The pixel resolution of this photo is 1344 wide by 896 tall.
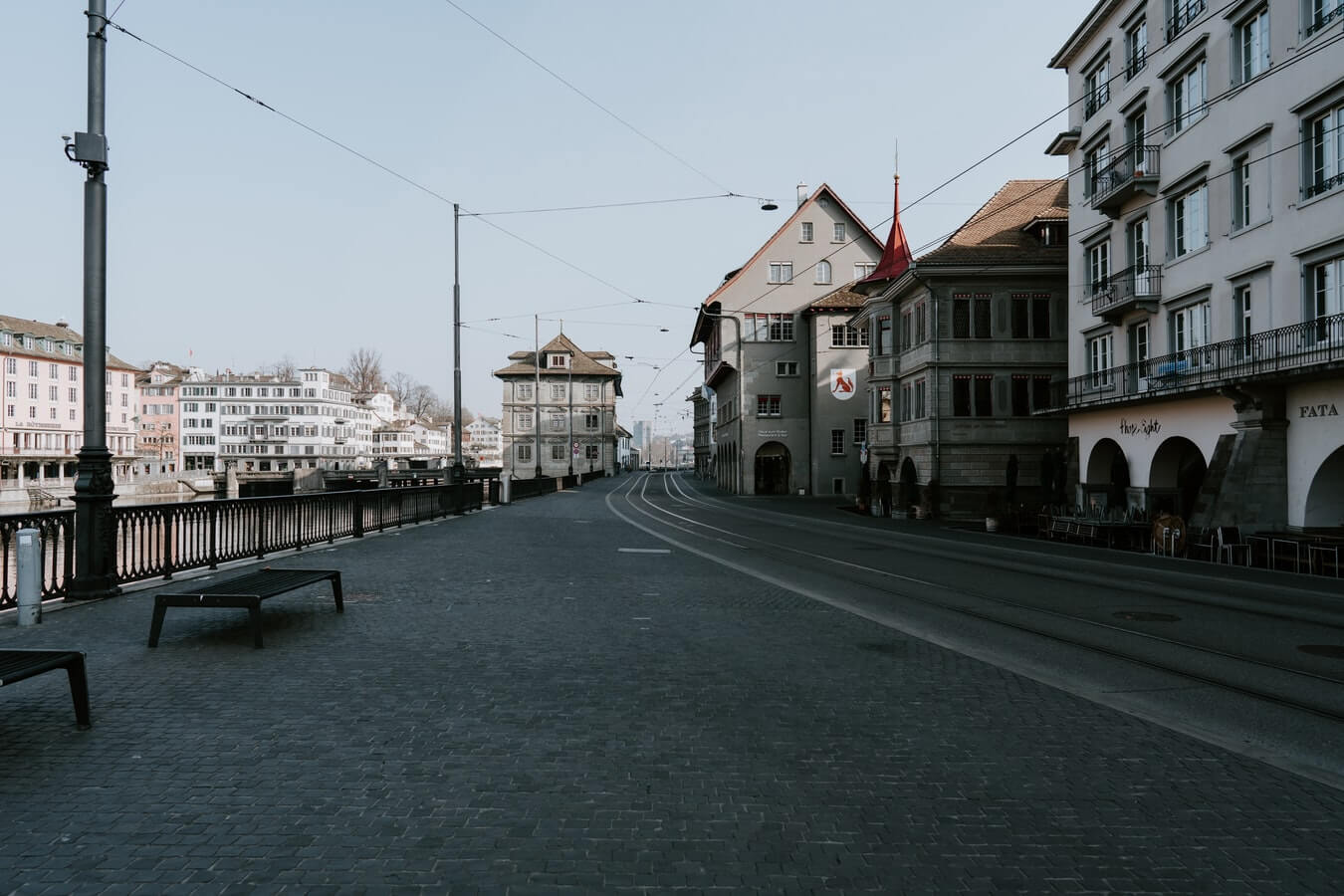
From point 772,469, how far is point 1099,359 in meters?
30.1

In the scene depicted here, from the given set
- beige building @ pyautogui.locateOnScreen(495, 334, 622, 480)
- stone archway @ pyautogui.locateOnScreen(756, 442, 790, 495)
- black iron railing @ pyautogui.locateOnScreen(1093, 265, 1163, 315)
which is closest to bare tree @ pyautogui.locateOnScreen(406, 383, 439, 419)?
beige building @ pyautogui.locateOnScreen(495, 334, 622, 480)

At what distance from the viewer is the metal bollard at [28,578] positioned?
858 cm

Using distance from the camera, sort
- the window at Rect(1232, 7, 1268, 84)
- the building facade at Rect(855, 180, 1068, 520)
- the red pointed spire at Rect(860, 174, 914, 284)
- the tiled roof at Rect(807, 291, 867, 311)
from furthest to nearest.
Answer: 1. the tiled roof at Rect(807, 291, 867, 311)
2. the red pointed spire at Rect(860, 174, 914, 284)
3. the building facade at Rect(855, 180, 1068, 520)
4. the window at Rect(1232, 7, 1268, 84)

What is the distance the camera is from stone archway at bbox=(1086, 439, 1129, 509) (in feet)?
91.4

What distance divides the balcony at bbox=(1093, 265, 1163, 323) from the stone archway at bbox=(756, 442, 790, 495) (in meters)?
29.8

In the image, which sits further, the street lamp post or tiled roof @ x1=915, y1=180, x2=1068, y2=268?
tiled roof @ x1=915, y1=180, x2=1068, y2=268

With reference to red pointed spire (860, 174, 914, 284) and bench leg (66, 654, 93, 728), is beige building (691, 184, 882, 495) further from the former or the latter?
bench leg (66, 654, 93, 728)

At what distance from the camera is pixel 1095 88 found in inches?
1147

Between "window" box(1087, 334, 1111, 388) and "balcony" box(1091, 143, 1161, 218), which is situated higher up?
"balcony" box(1091, 143, 1161, 218)

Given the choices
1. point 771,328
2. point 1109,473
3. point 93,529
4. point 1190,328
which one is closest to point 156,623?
point 93,529

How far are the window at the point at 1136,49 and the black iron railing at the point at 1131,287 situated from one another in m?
6.07

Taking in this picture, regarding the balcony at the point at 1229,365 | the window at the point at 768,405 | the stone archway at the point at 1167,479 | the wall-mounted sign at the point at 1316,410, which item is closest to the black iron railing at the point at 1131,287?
the balcony at the point at 1229,365

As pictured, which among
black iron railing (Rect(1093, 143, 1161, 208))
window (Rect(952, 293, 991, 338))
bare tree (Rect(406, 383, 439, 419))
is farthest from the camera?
bare tree (Rect(406, 383, 439, 419))

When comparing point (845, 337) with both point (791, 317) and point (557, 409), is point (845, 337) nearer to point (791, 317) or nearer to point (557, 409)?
point (791, 317)
